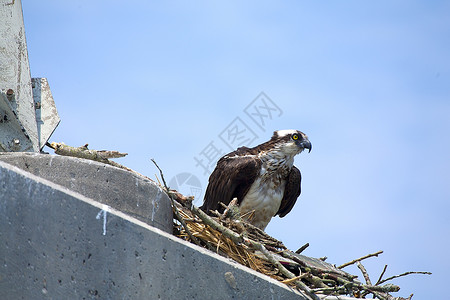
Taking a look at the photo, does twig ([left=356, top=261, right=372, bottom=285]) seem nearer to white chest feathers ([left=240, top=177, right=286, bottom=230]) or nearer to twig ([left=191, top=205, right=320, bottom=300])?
twig ([left=191, top=205, right=320, bottom=300])

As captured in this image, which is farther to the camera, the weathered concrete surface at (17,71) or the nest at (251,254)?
the weathered concrete surface at (17,71)

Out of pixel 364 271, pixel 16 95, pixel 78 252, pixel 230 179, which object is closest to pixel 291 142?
pixel 230 179

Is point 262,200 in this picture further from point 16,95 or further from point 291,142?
point 16,95

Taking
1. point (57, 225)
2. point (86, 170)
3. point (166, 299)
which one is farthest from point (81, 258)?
point (86, 170)

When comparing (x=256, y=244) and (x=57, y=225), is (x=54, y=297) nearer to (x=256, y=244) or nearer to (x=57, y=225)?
(x=57, y=225)

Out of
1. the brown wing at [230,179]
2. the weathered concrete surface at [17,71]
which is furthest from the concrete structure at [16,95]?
the brown wing at [230,179]

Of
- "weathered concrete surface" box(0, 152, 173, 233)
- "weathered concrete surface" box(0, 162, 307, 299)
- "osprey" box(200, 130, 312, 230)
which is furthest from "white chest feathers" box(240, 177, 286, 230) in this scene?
"weathered concrete surface" box(0, 162, 307, 299)

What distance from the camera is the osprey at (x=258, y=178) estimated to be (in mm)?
8016

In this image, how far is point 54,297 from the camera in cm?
365

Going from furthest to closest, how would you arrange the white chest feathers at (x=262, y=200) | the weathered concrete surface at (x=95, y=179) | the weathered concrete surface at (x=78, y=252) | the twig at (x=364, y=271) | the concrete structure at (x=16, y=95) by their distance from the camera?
the white chest feathers at (x=262, y=200) → the twig at (x=364, y=271) → the concrete structure at (x=16, y=95) → the weathered concrete surface at (x=95, y=179) → the weathered concrete surface at (x=78, y=252)

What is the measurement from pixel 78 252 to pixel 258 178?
4.56m

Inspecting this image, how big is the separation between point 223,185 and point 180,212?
2.81 meters

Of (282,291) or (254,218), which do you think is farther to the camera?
(254,218)

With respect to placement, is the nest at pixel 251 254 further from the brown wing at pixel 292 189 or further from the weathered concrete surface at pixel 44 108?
the brown wing at pixel 292 189
